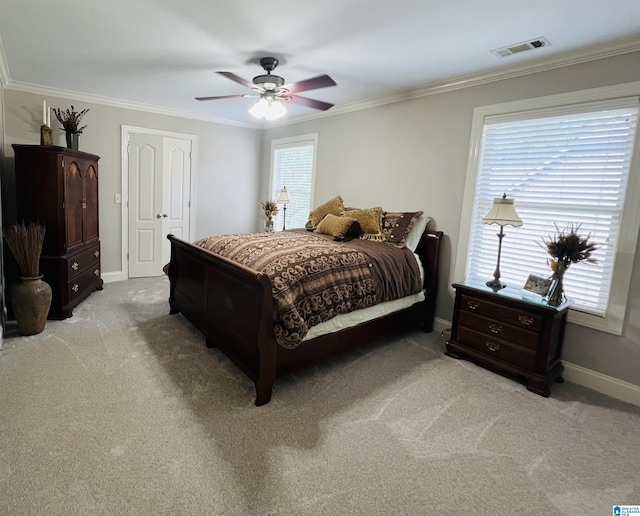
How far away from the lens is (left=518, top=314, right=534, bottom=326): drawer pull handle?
2695 millimetres

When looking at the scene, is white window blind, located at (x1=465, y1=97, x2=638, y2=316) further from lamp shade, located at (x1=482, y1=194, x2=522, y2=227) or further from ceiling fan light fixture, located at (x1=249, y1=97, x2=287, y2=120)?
ceiling fan light fixture, located at (x1=249, y1=97, x2=287, y2=120)

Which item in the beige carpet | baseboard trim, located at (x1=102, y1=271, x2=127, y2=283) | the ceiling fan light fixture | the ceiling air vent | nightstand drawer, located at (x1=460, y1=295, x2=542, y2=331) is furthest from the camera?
baseboard trim, located at (x1=102, y1=271, x2=127, y2=283)

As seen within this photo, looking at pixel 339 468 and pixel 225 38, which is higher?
pixel 225 38

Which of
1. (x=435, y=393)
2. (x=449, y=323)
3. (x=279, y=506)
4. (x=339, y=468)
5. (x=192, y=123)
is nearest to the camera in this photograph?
(x=279, y=506)

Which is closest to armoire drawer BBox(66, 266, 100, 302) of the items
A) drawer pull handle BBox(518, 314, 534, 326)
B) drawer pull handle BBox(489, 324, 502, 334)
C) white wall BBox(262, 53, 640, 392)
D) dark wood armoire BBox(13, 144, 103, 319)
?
dark wood armoire BBox(13, 144, 103, 319)

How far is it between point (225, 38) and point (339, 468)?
2958 millimetres

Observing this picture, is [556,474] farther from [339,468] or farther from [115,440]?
[115,440]

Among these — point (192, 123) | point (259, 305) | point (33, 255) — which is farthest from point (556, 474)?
point (192, 123)

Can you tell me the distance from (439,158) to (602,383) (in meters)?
2.37

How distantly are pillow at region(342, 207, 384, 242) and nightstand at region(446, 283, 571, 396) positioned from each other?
1.03 metres

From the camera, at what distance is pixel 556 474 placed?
187cm

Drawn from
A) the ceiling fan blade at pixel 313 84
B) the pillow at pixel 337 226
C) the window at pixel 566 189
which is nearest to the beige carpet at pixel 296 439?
the window at pixel 566 189

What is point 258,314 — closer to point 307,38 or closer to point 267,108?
point 267,108

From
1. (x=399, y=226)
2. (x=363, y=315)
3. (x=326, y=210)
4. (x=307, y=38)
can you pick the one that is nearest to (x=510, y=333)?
(x=363, y=315)
